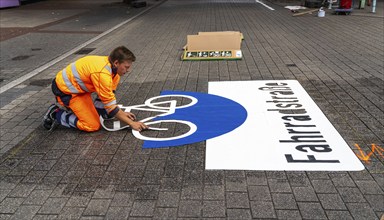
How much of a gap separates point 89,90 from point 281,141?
2.67 metres

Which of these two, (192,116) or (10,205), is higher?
(192,116)

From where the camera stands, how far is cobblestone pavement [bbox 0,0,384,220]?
3.24m

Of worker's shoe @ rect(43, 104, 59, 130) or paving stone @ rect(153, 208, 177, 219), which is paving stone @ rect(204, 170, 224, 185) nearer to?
paving stone @ rect(153, 208, 177, 219)

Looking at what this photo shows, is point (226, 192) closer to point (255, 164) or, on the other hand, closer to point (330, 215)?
point (255, 164)

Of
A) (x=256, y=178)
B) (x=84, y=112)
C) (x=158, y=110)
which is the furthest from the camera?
(x=158, y=110)

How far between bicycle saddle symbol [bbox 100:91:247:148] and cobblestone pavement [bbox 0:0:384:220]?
8.1 inches

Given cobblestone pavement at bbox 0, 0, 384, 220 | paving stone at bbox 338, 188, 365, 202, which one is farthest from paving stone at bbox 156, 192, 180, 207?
paving stone at bbox 338, 188, 365, 202

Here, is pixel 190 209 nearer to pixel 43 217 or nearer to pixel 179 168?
pixel 179 168

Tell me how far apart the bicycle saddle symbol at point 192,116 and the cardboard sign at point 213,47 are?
2650 mm

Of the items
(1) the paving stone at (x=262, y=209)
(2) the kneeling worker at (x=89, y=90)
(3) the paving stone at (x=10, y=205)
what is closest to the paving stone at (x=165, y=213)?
(1) the paving stone at (x=262, y=209)

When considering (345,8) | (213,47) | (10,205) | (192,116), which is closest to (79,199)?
(10,205)

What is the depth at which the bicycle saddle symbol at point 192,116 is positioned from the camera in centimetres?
458

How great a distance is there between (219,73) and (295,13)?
432 inches

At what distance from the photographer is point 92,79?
14.2 ft
